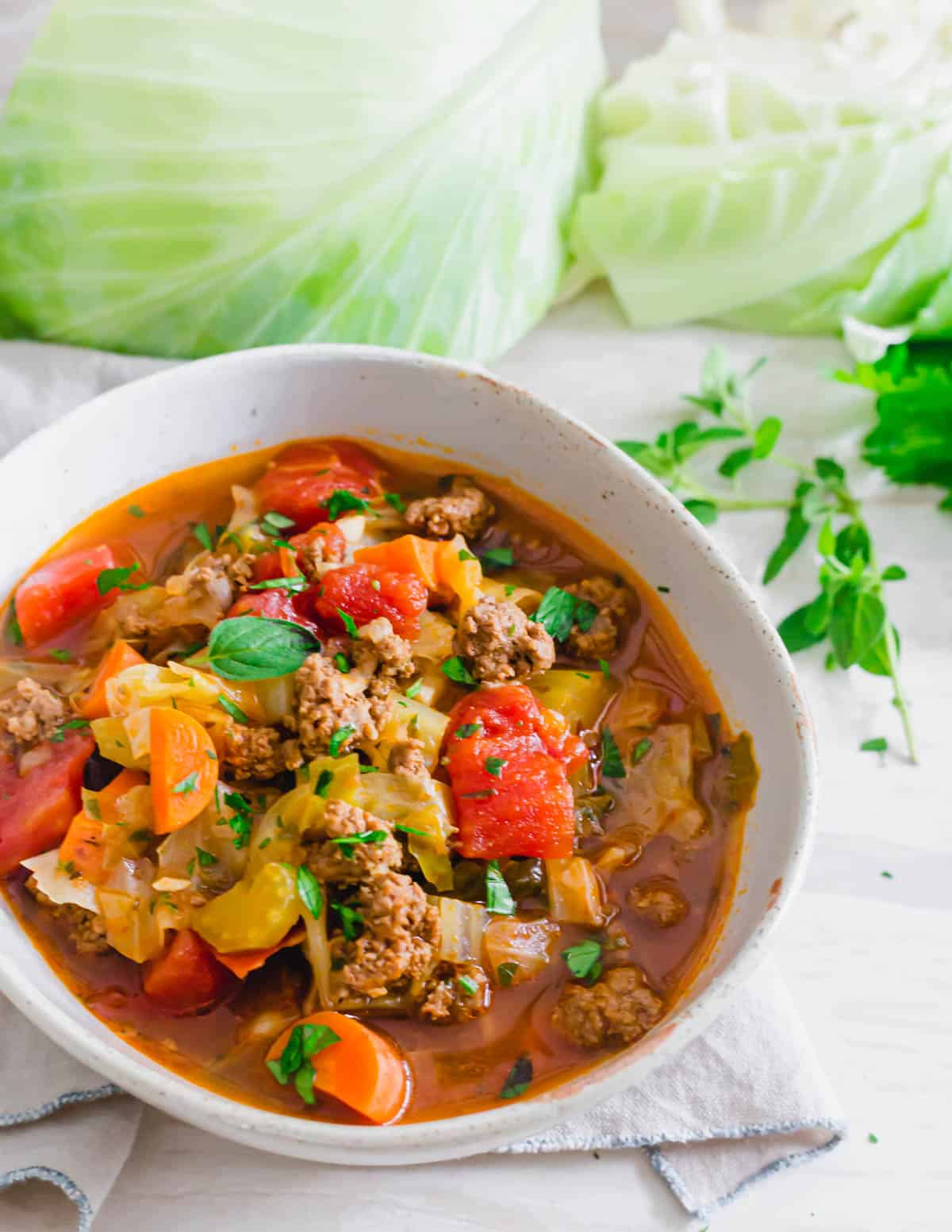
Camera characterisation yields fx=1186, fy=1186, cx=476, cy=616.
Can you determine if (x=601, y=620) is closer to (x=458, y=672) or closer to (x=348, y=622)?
(x=458, y=672)

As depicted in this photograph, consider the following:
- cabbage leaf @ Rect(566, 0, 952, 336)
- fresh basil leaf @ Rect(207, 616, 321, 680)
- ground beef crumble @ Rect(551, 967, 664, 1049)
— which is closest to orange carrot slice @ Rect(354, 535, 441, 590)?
fresh basil leaf @ Rect(207, 616, 321, 680)

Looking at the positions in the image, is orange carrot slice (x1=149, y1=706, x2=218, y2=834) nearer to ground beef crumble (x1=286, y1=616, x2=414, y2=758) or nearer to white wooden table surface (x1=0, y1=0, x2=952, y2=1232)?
ground beef crumble (x1=286, y1=616, x2=414, y2=758)

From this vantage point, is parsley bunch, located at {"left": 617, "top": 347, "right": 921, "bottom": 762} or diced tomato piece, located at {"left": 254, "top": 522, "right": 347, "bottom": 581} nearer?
diced tomato piece, located at {"left": 254, "top": 522, "right": 347, "bottom": 581}

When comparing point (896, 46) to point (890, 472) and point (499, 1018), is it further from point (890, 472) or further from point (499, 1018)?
point (499, 1018)

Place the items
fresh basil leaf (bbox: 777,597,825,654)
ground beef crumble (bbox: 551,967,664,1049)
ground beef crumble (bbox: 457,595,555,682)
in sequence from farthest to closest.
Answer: fresh basil leaf (bbox: 777,597,825,654) < ground beef crumble (bbox: 457,595,555,682) < ground beef crumble (bbox: 551,967,664,1049)

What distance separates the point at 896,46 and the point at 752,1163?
13.5ft

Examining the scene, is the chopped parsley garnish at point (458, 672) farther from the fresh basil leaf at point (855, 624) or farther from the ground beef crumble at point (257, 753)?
the fresh basil leaf at point (855, 624)

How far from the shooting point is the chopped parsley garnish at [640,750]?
114 inches

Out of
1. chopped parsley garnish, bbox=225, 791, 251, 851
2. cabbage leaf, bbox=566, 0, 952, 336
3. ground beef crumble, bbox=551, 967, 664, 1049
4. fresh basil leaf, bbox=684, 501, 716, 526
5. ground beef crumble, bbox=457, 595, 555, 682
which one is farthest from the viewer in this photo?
cabbage leaf, bbox=566, 0, 952, 336

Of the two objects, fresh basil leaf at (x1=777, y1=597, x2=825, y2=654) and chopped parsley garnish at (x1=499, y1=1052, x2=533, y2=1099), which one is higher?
A: chopped parsley garnish at (x1=499, y1=1052, x2=533, y2=1099)

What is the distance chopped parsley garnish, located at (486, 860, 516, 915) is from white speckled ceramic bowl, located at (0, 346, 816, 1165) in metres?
0.41

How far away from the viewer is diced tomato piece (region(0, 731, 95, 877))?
103 inches

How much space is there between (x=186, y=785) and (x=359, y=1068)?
2.25 feet

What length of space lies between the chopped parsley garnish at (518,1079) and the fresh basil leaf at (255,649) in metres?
0.99
